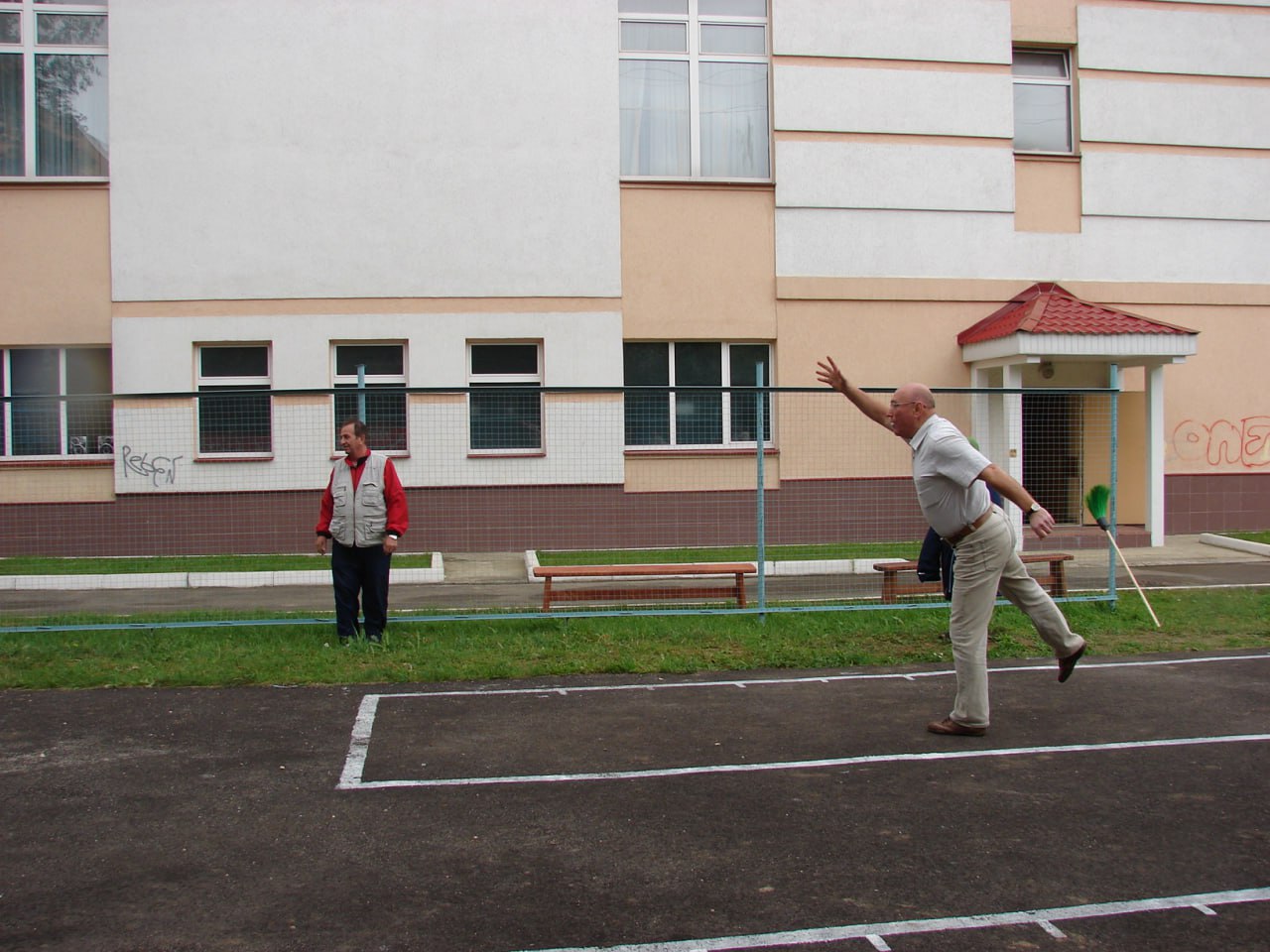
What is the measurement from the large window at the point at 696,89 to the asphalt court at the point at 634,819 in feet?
38.1

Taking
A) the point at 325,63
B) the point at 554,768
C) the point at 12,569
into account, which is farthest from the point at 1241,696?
the point at 325,63

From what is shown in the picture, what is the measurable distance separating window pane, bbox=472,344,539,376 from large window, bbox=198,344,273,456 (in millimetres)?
3081

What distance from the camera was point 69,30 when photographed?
1691 cm

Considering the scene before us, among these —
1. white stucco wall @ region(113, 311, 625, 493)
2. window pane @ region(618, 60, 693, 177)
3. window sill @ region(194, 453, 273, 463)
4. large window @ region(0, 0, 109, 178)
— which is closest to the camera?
white stucco wall @ region(113, 311, 625, 493)

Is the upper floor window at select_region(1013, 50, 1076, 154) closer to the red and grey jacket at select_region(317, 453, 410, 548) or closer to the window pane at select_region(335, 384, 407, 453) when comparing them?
the window pane at select_region(335, 384, 407, 453)

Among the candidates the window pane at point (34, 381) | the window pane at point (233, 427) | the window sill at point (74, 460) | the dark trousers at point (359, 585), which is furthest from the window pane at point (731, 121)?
the dark trousers at point (359, 585)

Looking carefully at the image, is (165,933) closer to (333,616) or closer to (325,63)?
(333,616)

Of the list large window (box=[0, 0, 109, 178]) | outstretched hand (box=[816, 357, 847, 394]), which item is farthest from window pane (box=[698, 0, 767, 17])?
outstretched hand (box=[816, 357, 847, 394])

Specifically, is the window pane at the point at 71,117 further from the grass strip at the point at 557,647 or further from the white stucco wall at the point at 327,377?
the grass strip at the point at 557,647

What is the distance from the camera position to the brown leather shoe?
22.0 feet

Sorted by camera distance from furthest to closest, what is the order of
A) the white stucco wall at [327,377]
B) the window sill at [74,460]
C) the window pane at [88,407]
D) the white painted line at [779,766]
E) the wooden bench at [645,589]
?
the window pane at [88,407], the window sill at [74,460], the white stucco wall at [327,377], the wooden bench at [645,589], the white painted line at [779,766]

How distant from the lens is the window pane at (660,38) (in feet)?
58.5

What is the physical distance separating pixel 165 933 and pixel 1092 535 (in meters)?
10.5

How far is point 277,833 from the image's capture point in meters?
5.17
